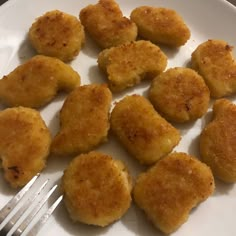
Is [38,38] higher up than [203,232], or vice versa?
[38,38]

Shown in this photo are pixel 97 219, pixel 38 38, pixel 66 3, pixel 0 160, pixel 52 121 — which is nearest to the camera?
pixel 97 219

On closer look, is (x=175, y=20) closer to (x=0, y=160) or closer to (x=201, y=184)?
(x=201, y=184)

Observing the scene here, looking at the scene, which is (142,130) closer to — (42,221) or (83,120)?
(83,120)

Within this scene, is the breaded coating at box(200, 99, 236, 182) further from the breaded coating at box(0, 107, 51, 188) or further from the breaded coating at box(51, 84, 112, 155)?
the breaded coating at box(0, 107, 51, 188)

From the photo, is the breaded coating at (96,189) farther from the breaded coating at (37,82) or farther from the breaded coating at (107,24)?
the breaded coating at (107,24)

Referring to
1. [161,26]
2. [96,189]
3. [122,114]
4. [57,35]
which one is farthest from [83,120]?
[161,26]

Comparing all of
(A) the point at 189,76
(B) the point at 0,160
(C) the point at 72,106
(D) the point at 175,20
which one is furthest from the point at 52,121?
(D) the point at 175,20
